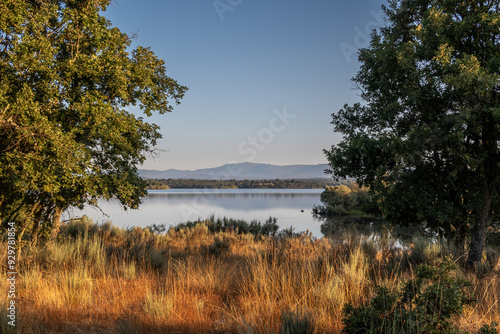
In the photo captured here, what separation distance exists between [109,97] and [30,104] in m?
2.93

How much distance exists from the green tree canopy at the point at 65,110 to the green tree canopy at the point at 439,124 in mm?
7429

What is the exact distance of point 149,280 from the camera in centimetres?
620

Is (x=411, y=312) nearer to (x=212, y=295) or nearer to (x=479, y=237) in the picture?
(x=212, y=295)

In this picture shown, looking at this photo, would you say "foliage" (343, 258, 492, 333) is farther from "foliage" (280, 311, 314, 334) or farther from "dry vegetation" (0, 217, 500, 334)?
"dry vegetation" (0, 217, 500, 334)

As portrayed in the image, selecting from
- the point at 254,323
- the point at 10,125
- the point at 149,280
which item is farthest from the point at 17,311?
the point at 10,125

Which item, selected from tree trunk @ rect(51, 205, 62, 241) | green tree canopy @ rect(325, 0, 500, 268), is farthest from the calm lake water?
green tree canopy @ rect(325, 0, 500, 268)

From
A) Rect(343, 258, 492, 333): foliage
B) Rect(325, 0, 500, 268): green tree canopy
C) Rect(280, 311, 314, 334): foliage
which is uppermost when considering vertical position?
Rect(325, 0, 500, 268): green tree canopy

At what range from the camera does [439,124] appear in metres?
8.77

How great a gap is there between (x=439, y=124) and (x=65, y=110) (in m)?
10.5

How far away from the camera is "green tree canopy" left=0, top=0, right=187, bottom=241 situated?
7.02 metres

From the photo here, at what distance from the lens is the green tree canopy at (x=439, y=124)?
→ 8.12 metres

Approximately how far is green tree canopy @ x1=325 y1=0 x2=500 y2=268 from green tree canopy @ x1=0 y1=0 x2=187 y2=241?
7.43 metres

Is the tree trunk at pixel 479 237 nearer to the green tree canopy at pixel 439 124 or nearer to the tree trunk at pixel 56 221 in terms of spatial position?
the green tree canopy at pixel 439 124

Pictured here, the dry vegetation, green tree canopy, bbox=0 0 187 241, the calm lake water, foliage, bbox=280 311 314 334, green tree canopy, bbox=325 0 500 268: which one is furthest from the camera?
the calm lake water
